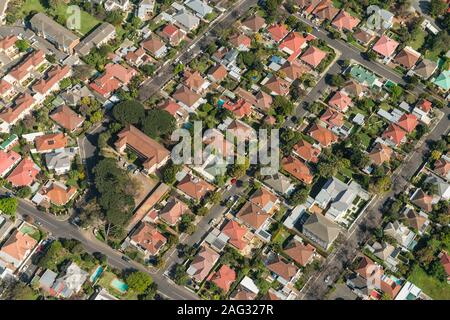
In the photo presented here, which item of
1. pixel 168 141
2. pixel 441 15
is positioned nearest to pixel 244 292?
pixel 168 141

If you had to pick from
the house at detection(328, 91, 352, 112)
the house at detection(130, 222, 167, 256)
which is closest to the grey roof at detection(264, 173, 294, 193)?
the house at detection(328, 91, 352, 112)

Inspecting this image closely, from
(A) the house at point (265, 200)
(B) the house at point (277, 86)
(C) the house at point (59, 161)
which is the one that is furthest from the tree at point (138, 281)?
(B) the house at point (277, 86)

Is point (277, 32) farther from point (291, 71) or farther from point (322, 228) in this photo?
point (322, 228)

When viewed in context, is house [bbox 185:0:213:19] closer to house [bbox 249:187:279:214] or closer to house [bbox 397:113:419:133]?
house [bbox 249:187:279:214]

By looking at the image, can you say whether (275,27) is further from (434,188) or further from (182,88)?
(434,188)

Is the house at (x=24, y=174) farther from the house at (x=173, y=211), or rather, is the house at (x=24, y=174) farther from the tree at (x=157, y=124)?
the house at (x=173, y=211)

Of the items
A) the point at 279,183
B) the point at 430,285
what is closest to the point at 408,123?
the point at 279,183
